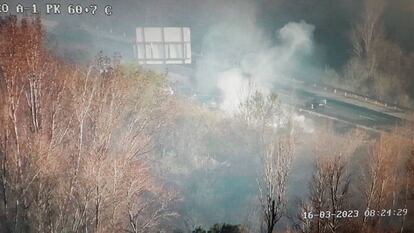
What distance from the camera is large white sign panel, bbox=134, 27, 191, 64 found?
2.31 metres

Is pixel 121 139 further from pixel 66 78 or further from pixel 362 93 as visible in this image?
pixel 362 93

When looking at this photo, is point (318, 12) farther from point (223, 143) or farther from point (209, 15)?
point (223, 143)

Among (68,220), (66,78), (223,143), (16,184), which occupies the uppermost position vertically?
(66,78)

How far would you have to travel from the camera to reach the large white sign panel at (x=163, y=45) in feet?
7.59

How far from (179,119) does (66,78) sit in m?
0.58

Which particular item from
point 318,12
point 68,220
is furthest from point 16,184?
point 318,12

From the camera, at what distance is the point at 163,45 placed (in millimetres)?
2330

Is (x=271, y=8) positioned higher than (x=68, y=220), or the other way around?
(x=271, y=8)

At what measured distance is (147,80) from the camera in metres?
2.33

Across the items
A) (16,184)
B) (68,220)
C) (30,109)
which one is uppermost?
(30,109)

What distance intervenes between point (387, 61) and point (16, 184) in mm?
1960

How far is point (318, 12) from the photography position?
94.1 inches

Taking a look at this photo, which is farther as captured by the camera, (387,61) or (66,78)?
(387,61)

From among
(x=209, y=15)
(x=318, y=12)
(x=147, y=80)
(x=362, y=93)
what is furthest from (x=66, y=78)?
(x=362, y=93)
